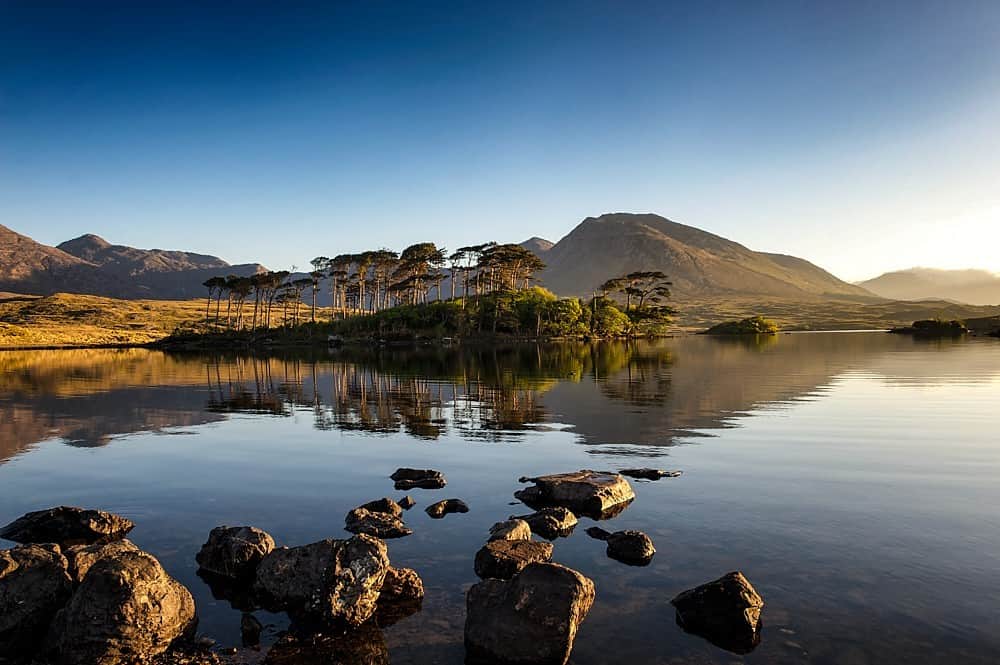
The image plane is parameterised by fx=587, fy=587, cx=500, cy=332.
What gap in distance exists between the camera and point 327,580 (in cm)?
1221

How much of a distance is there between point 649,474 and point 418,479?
875 centimetres

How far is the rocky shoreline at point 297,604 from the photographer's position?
35.2ft

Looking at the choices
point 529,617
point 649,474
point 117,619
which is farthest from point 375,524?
point 649,474

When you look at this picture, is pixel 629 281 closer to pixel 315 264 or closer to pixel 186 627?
pixel 315 264

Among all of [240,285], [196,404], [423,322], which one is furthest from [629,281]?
[196,404]

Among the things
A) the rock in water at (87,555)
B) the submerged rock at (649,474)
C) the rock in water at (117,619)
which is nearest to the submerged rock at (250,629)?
the rock in water at (117,619)

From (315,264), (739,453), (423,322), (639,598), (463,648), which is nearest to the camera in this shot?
(463,648)

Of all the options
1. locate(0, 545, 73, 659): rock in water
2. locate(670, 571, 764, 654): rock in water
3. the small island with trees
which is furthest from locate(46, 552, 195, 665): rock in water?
the small island with trees

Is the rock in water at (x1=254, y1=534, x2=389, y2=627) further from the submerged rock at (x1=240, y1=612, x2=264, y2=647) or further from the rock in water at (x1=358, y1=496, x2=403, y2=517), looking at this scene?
the rock in water at (x1=358, y1=496, x2=403, y2=517)

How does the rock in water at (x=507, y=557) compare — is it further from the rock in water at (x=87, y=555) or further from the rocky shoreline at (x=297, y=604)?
the rock in water at (x=87, y=555)

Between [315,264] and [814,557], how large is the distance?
18794cm

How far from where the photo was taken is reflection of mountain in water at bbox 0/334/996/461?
34.5 metres

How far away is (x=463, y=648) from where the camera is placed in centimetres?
1105

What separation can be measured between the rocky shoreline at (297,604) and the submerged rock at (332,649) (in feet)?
0.11
